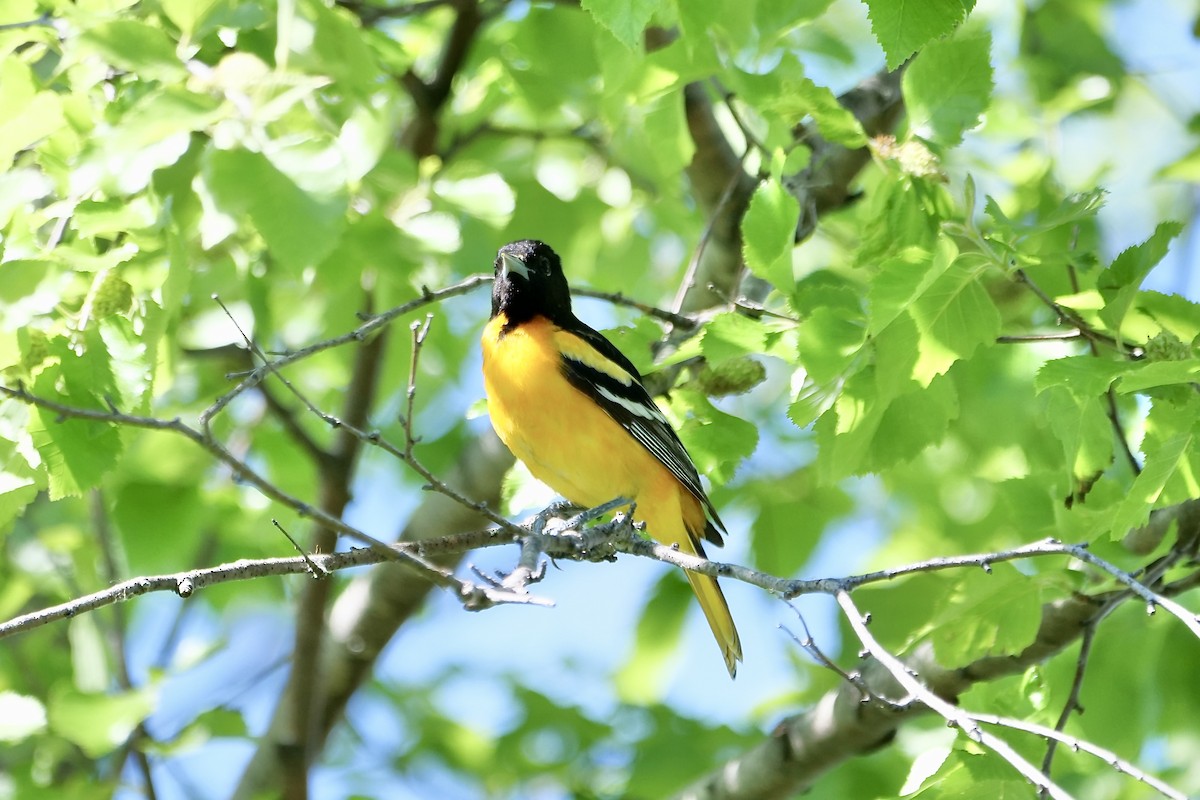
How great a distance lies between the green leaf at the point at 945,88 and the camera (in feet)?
11.8

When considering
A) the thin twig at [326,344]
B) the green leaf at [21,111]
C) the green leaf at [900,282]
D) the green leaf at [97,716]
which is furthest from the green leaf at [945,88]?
Answer: the green leaf at [97,716]

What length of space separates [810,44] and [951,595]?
3044mm

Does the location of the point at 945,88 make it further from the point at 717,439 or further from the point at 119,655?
the point at 119,655

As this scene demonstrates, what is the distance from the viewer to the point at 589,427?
4855mm

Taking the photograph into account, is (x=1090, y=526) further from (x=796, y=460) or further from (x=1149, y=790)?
(x=796, y=460)

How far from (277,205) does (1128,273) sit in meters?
2.48

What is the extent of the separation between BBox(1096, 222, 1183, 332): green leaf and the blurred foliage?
1 centimetres

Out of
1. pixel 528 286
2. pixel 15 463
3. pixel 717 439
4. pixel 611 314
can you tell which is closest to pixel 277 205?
pixel 15 463

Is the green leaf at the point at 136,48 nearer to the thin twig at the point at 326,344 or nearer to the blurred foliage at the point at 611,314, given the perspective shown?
the blurred foliage at the point at 611,314

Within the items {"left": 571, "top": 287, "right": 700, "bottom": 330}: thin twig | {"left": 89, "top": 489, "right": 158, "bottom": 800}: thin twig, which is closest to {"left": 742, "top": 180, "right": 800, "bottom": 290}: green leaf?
{"left": 571, "top": 287, "right": 700, "bottom": 330}: thin twig

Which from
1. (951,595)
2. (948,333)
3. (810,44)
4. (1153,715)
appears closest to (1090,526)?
(951,595)

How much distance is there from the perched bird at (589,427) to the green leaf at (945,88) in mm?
1411

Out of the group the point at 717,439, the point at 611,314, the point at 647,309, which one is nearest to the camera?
the point at 717,439

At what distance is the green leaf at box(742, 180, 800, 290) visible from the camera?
345 centimetres
